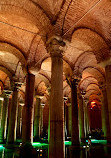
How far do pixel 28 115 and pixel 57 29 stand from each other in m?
4.79

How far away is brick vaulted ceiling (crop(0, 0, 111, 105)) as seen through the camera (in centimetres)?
617

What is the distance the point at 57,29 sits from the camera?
6.10 meters

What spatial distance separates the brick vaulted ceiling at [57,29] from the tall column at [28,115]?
2.55ft

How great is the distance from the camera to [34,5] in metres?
6.31

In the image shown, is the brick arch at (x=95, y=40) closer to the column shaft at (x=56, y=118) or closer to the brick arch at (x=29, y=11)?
the brick arch at (x=29, y=11)

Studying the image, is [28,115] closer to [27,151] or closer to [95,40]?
[27,151]

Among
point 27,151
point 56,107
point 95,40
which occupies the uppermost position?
point 95,40

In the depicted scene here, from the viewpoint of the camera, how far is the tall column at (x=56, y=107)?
486cm

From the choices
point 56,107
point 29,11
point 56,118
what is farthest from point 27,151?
point 29,11

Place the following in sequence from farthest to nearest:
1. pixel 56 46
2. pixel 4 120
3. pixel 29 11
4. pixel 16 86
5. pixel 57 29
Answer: pixel 4 120, pixel 16 86, pixel 29 11, pixel 57 29, pixel 56 46

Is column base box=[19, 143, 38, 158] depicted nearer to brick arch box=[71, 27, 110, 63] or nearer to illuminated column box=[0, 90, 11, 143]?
brick arch box=[71, 27, 110, 63]

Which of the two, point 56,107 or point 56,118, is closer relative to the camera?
point 56,118

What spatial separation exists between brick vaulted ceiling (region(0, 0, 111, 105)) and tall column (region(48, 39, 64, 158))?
1.80ft

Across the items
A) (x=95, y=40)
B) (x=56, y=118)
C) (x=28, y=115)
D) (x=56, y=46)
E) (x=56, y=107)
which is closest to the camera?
(x=56, y=118)
